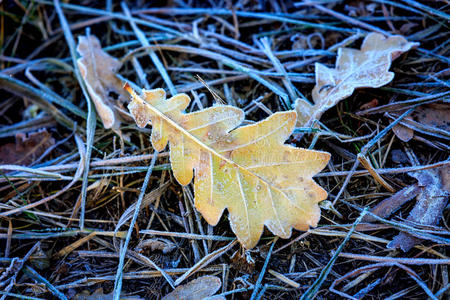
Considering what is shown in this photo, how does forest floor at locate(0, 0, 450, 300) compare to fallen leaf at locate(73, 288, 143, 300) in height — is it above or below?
above

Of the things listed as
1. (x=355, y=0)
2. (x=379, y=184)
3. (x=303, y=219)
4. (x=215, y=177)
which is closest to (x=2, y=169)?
(x=215, y=177)

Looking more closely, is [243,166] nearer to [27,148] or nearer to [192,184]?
[192,184]

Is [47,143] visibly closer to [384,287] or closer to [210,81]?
[210,81]

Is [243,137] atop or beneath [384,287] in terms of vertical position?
atop

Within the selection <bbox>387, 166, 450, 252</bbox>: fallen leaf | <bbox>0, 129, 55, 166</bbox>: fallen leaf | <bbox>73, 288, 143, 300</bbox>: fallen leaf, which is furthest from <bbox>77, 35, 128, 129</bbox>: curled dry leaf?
<bbox>387, 166, 450, 252</bbox>: fallen leaf

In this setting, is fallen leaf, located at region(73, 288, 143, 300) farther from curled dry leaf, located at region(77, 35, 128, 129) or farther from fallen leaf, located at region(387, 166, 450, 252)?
fallen leaf, located at region(387, 166, 450, 252)

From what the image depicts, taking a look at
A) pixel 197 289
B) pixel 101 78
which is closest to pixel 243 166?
pixel 197 289
